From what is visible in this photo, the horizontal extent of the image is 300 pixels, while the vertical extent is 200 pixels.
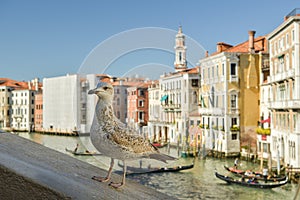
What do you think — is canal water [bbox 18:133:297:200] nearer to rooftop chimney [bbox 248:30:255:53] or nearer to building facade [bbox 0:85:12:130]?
rooftop chimney [bbox 248:30:255:53]

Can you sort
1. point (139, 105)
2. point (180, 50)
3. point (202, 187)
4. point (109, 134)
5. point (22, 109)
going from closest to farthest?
1. point (109, 134)
2. point (202, 187)
3. point (180, 50)
4. point (139, 105)
5. point (22, 109)

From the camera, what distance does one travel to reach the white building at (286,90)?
10672 mm

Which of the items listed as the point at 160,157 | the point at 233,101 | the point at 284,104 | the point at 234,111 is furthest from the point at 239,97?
the point at 160,157

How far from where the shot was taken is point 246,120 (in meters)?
15.2

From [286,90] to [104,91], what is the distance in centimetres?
1113

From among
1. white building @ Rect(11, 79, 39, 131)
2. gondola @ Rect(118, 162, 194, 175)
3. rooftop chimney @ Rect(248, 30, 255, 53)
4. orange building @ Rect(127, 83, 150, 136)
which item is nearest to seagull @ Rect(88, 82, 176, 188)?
gondola @ Rect(118, 162, 194, 175)

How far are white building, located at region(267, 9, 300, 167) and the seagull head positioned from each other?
1008 cm

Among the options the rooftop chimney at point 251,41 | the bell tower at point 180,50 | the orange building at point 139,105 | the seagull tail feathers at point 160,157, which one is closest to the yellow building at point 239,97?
the rooftop chimney at point 251,41

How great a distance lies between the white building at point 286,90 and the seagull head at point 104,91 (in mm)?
10084

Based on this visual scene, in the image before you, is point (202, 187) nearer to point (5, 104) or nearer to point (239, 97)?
point (239, 97)

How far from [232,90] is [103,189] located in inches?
579

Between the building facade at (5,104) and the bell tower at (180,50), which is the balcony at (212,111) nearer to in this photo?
the bell tower at (180,50)

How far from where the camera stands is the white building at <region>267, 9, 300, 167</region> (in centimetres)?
1067

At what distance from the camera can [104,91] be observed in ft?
3.48
